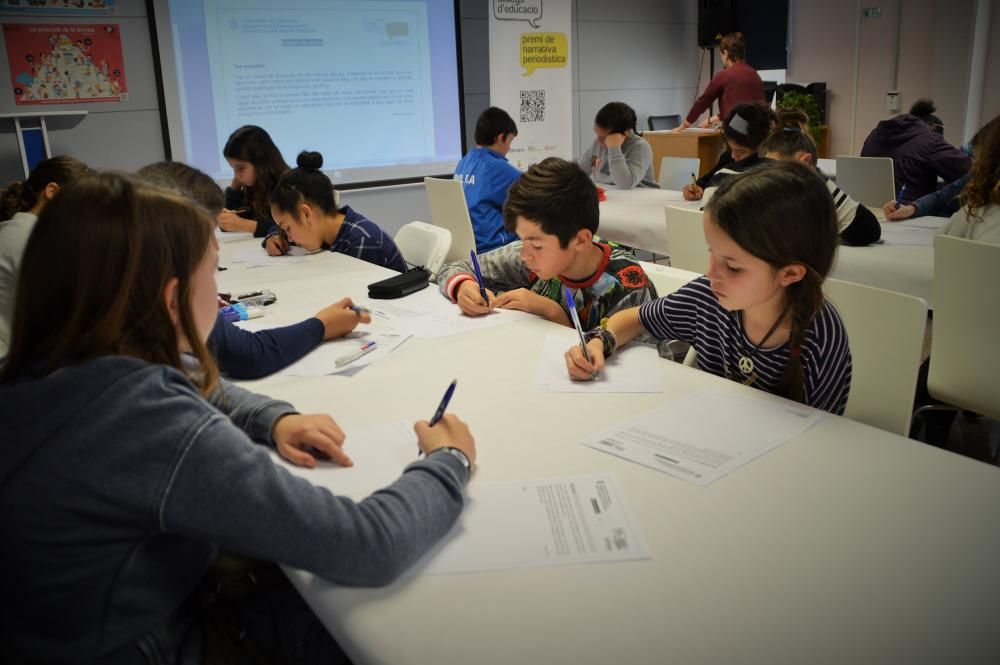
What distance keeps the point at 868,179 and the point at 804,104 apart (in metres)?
3.76

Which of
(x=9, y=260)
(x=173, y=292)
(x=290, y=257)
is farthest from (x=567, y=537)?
(x=290, y=257)

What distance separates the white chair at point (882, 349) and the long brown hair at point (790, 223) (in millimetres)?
179

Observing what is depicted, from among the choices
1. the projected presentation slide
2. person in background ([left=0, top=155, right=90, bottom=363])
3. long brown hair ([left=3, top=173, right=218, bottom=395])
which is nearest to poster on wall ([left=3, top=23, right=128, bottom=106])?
the projected presentation slide

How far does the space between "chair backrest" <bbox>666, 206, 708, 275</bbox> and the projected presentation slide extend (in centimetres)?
324

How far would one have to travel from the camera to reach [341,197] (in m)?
5.61

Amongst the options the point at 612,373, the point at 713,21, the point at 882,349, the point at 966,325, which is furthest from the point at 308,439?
the point at 713,21

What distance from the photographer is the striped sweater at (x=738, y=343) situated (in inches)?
59.1

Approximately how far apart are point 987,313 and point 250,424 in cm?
190

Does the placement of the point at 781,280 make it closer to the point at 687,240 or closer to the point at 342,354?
the point at 342,354

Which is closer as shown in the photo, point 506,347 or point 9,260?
point 506,347

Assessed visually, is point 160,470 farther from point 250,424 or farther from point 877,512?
point 877,512

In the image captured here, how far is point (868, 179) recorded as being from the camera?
4.11 meters

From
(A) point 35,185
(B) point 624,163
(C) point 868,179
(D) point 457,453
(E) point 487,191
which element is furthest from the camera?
(B) point 624,163

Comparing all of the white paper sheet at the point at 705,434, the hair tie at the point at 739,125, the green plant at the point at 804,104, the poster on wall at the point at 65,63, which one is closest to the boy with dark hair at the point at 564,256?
the white paper sheet at the point at 705,434
